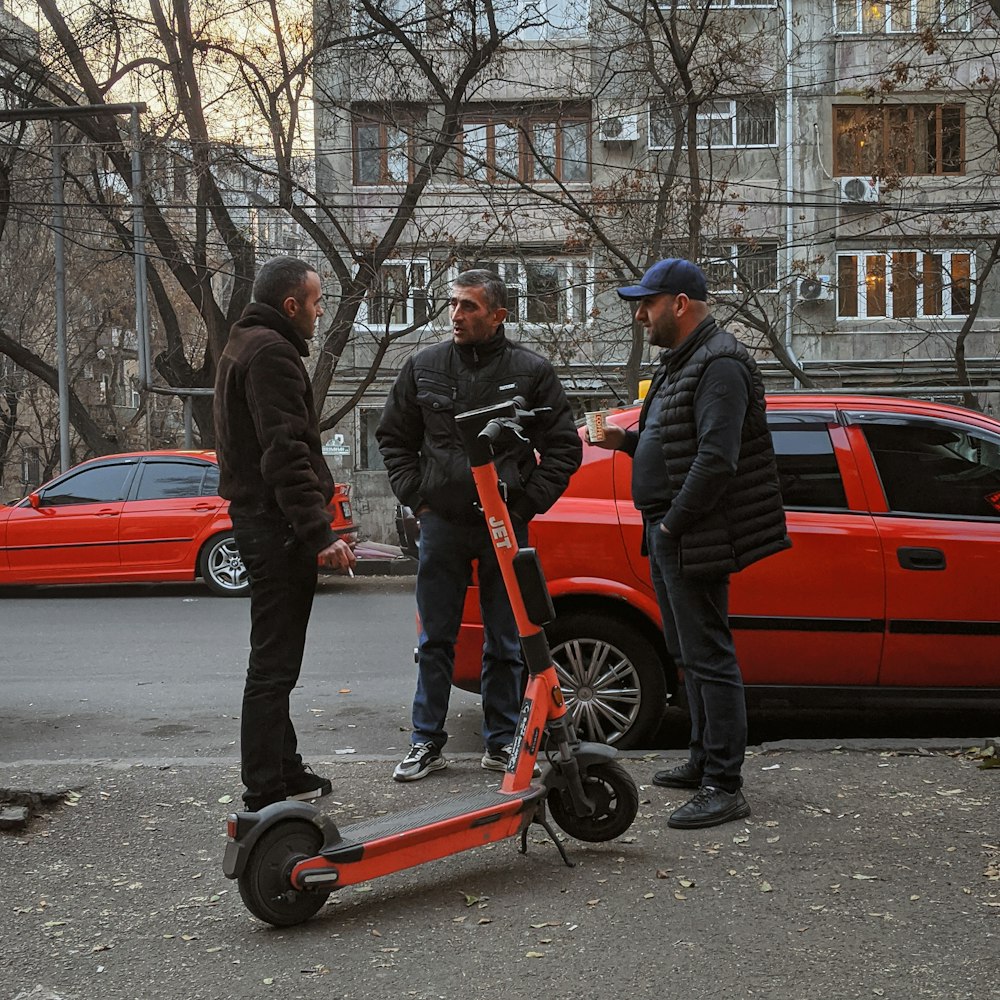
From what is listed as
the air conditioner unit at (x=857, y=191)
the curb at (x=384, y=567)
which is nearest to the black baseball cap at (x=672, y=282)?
the curb at (x=384, y=567)

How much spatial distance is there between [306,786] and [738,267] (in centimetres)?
1609

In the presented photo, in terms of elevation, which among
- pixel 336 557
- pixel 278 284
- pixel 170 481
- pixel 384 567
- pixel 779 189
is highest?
pixel 779 189

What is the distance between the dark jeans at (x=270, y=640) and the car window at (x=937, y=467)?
3051 millimetres

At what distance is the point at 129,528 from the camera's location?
14.3 metres

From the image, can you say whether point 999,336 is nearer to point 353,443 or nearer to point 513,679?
point 353,443

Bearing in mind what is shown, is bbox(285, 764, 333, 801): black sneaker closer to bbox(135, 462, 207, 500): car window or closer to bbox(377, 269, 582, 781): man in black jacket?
bbox(377, 269, 582, 781): man in black jacket

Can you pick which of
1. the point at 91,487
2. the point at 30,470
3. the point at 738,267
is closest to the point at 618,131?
the point at 738,267

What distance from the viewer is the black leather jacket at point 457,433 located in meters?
5.24

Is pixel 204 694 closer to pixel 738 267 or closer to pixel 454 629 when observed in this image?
pixel 454 629

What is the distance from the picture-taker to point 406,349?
27.8 meters

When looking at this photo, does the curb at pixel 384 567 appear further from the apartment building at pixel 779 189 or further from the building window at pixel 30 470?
the building window at pixel 30 470

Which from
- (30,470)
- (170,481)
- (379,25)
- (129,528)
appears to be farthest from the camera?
(30,470)

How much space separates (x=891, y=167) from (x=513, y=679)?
15256 mm

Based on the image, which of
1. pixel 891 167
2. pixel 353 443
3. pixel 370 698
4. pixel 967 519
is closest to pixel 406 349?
pixel 353 443
